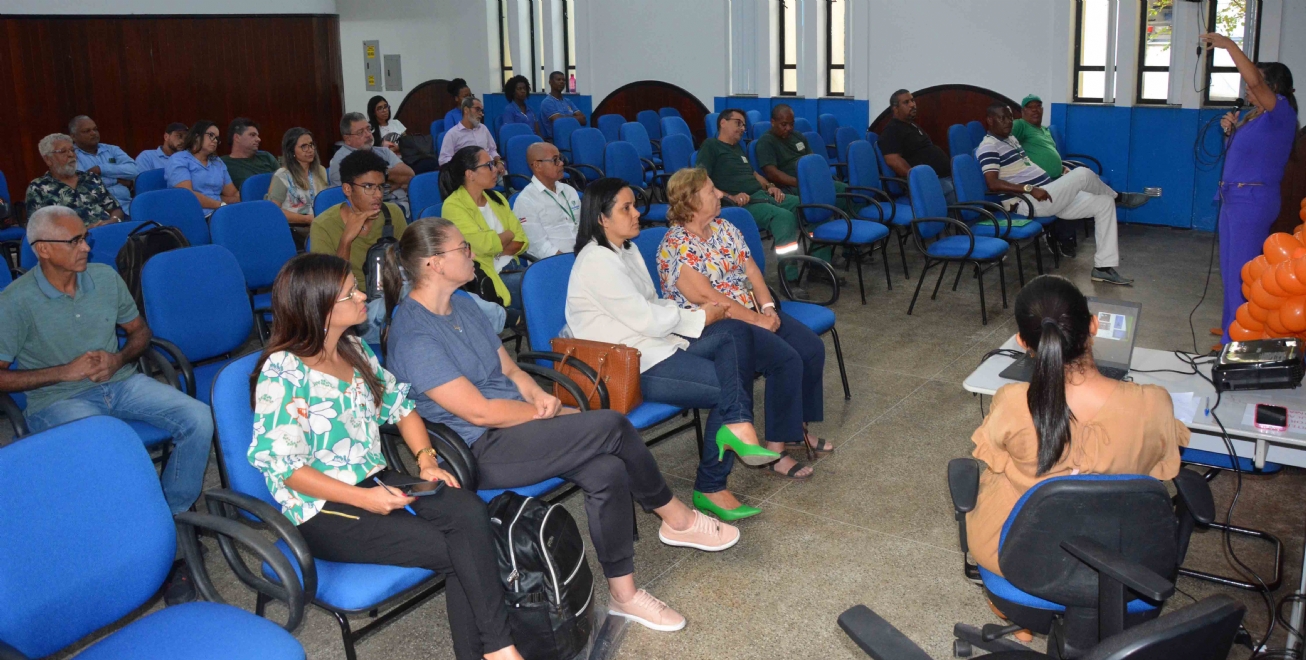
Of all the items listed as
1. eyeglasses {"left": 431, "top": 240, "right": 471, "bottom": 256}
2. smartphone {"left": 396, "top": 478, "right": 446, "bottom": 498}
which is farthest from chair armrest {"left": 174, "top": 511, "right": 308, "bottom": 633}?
eyeglasses {"left": 431, "top": 240, "right": 471, "bottom": 256}

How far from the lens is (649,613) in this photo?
296 centimetres

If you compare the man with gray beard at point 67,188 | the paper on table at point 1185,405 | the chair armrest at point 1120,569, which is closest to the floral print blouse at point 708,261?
the paper on table at point 1185,405

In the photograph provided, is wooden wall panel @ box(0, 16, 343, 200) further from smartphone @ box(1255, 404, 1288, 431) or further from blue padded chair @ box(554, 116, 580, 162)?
smartphone @ box(1255, 404, 1288, 431)

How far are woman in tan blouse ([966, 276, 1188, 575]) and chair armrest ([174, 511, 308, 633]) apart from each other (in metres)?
1.54

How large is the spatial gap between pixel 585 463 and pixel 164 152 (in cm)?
563

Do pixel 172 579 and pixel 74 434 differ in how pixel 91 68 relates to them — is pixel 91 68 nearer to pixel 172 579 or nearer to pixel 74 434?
pixel 172 579

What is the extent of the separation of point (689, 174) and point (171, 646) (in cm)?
259

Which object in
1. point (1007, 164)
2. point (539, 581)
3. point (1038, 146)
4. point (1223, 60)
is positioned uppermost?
point (1223, 60)

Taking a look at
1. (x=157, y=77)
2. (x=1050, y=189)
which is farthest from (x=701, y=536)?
(x=157, y=77)

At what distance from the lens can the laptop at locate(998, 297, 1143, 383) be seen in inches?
120

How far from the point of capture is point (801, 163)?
6.61 meters

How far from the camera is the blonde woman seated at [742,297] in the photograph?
3895 millimetres

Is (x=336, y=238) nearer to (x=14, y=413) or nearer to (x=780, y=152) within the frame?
(x=14, y=413)

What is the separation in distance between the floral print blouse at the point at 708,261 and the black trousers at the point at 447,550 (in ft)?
5.62
